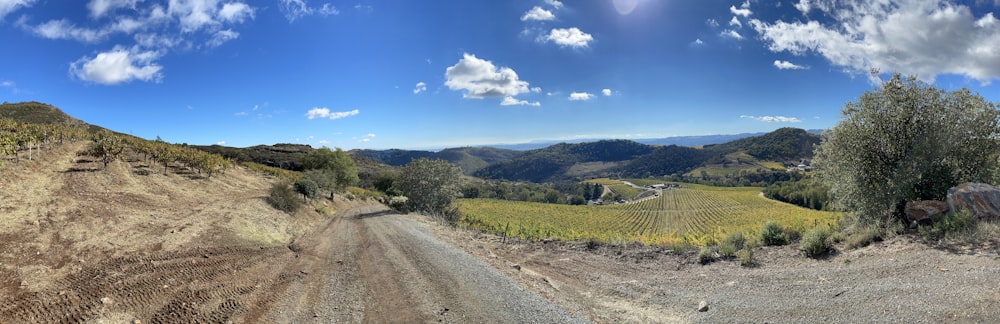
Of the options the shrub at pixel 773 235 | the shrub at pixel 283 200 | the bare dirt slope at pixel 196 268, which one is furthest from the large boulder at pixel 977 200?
the shrub at pixel 283 200

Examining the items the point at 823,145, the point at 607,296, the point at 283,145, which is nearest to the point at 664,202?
the point at 823,145

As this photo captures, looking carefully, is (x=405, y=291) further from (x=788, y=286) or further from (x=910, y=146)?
(x=910, y=146)

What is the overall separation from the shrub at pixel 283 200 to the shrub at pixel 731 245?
2439 cm

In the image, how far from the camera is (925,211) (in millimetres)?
13430

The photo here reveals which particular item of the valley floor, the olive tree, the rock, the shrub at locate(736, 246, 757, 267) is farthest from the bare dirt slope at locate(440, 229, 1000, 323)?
the olive tree

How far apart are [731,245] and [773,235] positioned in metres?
2.30

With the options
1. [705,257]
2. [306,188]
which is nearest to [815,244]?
[705,257]

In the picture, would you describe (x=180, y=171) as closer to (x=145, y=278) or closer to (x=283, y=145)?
(x=145, y=278)

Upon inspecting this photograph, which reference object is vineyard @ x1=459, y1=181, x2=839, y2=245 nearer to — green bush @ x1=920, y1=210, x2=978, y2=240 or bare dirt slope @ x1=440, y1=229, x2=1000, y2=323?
bare dirt slope @ x1=440, y1=229, x2=1000, y2=323

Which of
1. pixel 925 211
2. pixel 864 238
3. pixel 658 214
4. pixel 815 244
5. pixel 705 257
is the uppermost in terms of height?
pixel 925 211

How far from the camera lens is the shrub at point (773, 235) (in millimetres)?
15641

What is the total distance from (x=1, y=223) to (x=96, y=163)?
13782mm

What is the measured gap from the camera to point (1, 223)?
11359 mm

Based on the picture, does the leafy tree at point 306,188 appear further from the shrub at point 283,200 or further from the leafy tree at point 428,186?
the leafy tree at point 428,186
